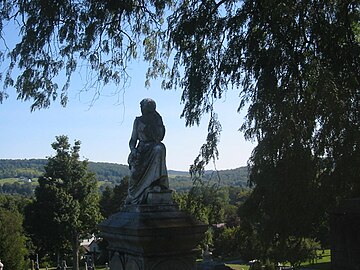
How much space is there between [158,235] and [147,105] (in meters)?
1.87

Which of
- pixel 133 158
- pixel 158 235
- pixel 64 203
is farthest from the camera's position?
pixel 64 203

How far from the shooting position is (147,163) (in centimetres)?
584

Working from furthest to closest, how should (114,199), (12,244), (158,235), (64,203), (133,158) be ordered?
(114,199) → (64,203) → (12,244) → (133,158) → (158,235)

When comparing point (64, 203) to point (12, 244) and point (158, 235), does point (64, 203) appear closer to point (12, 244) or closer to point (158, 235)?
point (12, 244)

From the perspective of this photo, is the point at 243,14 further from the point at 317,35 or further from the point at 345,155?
the point at 345,155

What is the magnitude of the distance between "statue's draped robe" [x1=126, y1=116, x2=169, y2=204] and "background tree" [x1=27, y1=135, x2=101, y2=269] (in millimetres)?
29329

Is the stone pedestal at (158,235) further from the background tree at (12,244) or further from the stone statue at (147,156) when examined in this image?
the background tree at (12,244)

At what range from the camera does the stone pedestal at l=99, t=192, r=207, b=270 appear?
201 inches

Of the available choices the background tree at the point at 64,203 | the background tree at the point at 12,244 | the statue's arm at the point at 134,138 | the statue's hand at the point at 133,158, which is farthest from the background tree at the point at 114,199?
the statue's hand at the point at 133,158

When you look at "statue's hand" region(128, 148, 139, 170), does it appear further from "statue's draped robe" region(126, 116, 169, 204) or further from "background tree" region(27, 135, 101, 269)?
"background tree" region(27, 135, 101, 269)

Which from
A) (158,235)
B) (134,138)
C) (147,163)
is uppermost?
(134,138)

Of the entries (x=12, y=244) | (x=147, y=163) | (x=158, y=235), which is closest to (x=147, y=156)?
(x=147, y=163)

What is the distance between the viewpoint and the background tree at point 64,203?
34031 millimetres

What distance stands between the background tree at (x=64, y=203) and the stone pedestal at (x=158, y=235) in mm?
29661
